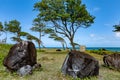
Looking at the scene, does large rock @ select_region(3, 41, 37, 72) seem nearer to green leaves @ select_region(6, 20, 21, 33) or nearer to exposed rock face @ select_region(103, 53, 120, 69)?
exposed rock face @ select_region(103, 53, 120, 69)

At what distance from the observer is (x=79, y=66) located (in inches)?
336

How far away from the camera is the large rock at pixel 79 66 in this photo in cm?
839

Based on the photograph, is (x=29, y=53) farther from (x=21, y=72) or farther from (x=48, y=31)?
(x=48, y=31)

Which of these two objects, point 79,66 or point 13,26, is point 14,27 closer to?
point 13,26

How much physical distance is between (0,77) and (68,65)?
330 centimetres

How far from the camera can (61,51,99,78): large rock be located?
8391mm

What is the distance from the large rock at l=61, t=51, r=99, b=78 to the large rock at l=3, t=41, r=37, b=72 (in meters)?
1.99

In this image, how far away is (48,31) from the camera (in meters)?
30.5

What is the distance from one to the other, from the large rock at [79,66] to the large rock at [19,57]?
1.99 meters

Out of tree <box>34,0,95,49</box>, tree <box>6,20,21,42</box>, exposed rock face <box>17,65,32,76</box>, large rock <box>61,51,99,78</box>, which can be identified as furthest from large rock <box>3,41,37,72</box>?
tree <box>6,20,21,42</box>

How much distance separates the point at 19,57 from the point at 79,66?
3.12 metres

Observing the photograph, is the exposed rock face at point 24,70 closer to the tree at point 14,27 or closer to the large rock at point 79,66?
the large rock at point 79,66

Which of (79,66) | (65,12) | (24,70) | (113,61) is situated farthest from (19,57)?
(65,12)

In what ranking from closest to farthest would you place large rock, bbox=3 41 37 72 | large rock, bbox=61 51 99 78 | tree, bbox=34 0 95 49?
1. large rock, bbox=61 51 99 78
2. large rock, bbox=3 41 37 72
3. tree, bbox=34 0 95 49
